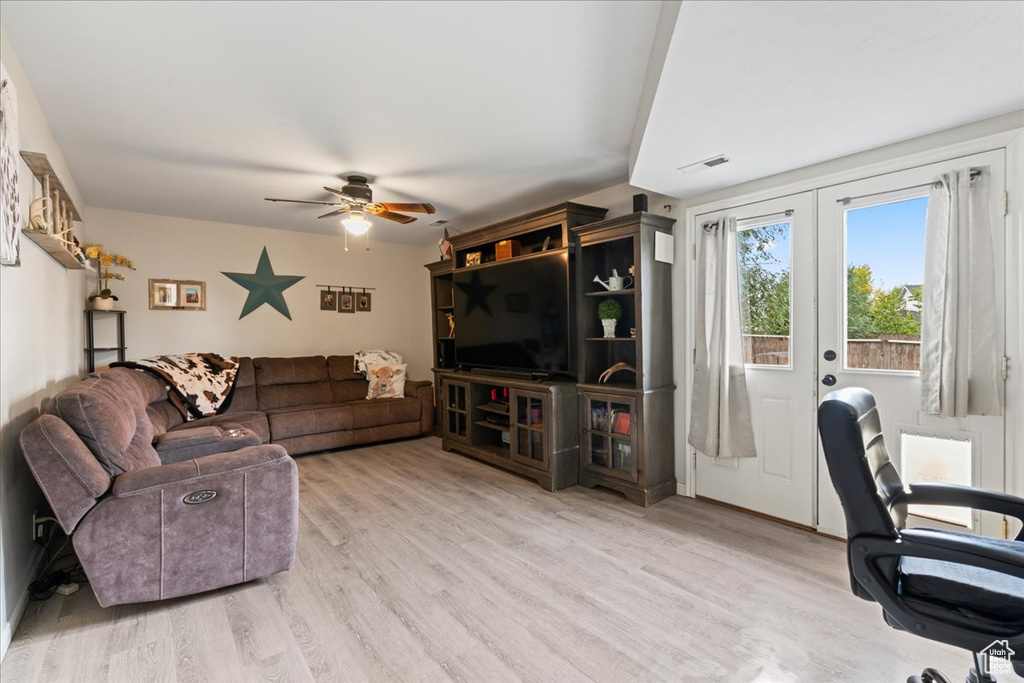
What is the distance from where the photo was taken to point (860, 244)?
2637 millimetres

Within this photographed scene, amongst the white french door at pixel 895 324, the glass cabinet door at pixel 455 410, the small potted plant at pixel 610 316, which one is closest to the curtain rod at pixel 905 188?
the white french door at pixel 895 324

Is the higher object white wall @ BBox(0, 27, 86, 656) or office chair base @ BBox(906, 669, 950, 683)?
white wall @ BBox(0, 27, 86, 656)

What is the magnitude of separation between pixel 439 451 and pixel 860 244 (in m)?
3.99

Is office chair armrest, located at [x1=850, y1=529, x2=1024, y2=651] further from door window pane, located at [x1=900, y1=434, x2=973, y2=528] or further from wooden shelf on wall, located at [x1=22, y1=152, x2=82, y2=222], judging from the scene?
wooden shelf on wall, located at [x1=22, y1=152, x2=82, y2=222]

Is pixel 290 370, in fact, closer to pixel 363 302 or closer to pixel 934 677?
pixel 363 302

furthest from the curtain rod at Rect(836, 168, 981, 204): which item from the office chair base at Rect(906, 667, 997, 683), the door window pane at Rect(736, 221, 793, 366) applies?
the office chair base at Rect(906, 667, 997, 683)

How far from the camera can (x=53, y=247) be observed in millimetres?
2512

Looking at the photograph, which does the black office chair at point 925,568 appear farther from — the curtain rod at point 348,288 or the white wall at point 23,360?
the curtain rod at point 348,288

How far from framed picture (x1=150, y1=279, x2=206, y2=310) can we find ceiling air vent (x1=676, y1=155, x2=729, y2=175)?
492 cm

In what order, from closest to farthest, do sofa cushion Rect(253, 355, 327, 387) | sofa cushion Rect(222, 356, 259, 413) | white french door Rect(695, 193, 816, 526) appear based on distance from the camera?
white french door Rect(695, 193, 816, 526) → sofa cushion Rect(222, 356, 259, 413) → sofa cushion Rect(253, 355, 327, 387)

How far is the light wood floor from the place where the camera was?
5.60ft

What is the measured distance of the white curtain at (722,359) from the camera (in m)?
3.12

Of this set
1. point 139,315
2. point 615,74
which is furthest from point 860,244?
point 139,315

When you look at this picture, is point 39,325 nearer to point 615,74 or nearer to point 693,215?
point 615,74
